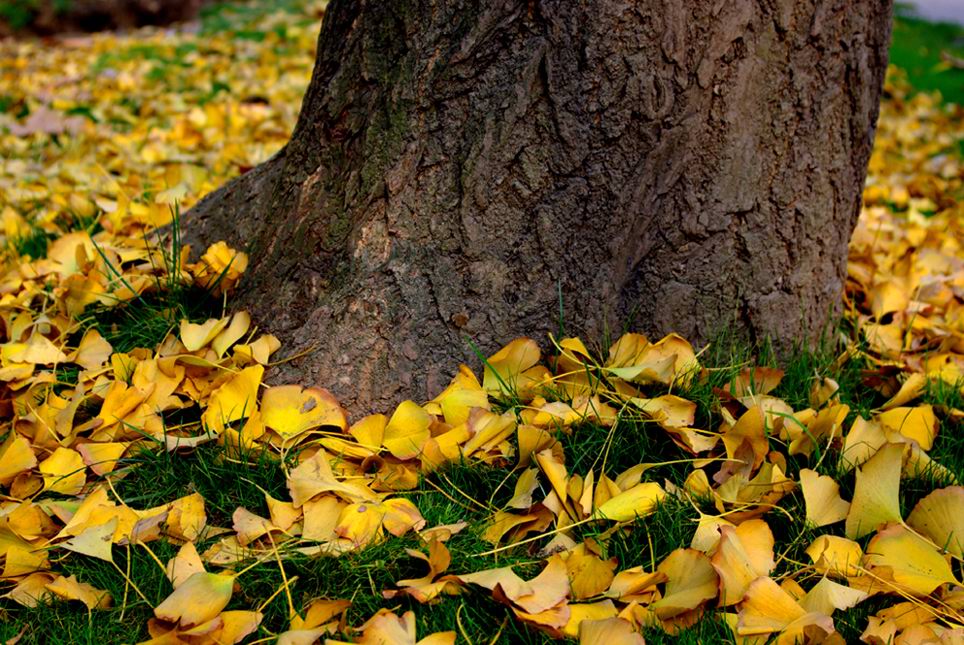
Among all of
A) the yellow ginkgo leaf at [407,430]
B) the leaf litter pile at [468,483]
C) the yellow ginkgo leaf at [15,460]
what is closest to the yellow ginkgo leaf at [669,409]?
the leaf litter pile at [468,483]

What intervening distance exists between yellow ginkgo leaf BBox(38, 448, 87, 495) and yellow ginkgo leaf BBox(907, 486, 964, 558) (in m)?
1.52

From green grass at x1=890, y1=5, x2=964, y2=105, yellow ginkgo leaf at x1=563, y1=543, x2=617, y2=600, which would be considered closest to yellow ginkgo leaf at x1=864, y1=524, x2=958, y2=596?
yellow ginkgo leaf at x1=563, y1=543, x2=617, y2=600

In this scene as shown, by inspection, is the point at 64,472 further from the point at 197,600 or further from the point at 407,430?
the point at 407,430

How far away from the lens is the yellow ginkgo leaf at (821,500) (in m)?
1.57

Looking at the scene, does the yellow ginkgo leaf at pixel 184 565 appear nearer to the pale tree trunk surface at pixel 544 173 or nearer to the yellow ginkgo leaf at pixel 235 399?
the yellow ginkgo leaf at pixel 235 399

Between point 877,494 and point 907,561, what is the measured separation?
0.13m

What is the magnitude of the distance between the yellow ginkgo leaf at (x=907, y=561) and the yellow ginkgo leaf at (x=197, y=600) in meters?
1.06

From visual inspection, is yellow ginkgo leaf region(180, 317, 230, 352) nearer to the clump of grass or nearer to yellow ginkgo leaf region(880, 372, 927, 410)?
the clump of grass

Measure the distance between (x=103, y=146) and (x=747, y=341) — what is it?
2765mm

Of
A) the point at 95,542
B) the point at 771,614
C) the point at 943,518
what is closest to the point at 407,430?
the point at 95,542

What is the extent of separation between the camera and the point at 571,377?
1819mm

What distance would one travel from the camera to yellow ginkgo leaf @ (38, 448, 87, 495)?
5.28 ft

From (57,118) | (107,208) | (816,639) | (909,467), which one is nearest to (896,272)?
(909,467)

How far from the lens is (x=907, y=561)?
146 cm
